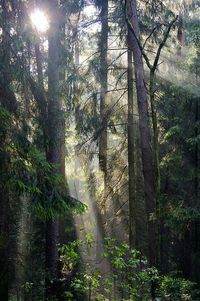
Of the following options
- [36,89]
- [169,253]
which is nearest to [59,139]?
[36,89]

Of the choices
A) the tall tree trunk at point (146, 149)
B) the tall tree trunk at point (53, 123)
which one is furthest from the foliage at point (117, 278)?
the tall tree trunk at point (53, 123)

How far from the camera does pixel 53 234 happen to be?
9.71 metres

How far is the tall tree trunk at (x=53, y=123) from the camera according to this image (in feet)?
30.3

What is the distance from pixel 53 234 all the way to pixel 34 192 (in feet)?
10.9

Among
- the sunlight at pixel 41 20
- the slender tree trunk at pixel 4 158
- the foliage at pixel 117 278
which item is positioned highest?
the sunlight at pixel 41 20

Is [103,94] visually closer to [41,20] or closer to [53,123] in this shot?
[41,20]

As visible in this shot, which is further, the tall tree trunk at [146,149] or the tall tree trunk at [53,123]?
the tall tree trunk at [146,149]

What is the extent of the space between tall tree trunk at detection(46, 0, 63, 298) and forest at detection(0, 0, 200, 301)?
0.03m

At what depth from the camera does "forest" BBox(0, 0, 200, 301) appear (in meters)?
6.84

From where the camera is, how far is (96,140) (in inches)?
496

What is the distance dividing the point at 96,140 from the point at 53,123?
3.51m

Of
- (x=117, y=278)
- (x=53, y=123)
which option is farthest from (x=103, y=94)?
(x=117, y=278)

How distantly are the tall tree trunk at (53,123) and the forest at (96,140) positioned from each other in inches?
1.1

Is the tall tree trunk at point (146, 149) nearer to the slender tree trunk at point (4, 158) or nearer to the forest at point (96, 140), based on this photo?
the forest at point (96, 140)
